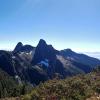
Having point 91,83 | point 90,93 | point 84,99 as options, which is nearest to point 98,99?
point 84,99

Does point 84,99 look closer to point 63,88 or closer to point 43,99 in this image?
point 43,99

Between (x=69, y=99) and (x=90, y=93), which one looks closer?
(x=69, y=99)

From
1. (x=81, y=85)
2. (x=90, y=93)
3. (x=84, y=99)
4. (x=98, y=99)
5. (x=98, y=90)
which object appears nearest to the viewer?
(x=98, y=99)

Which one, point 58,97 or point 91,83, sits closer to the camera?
point 58,97

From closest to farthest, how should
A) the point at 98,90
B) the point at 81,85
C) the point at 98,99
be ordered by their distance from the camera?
1. the point at 98,99
2. the point at 98,90
3. the point at 81,85

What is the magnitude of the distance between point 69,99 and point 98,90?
5.78 metres

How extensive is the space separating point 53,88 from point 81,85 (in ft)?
11.1

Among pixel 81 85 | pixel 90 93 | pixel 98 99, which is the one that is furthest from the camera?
pixel 81 85

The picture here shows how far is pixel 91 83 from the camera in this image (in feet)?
114

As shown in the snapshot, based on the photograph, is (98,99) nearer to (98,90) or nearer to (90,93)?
(90,93)

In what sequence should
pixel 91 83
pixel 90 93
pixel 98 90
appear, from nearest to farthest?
pixel 90 93, pixel 98 90, pixel 91 83

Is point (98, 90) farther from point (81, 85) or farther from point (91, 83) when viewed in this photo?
point (91, 83)

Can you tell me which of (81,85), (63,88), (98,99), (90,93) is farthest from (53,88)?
(98,99)

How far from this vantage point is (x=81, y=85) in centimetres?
3206
